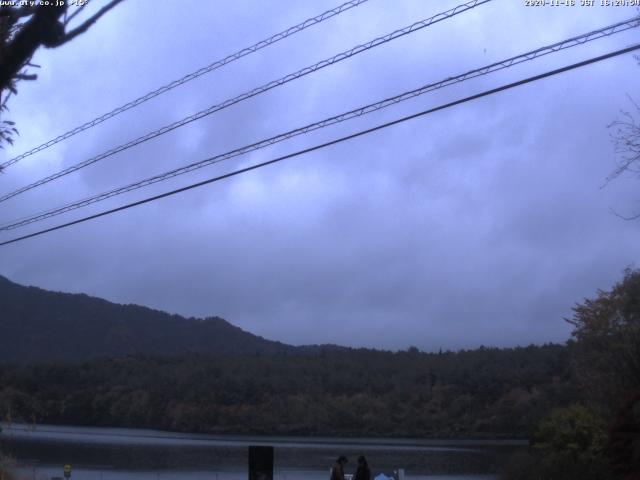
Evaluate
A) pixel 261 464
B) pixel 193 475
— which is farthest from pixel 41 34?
pixel 193 475

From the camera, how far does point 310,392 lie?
74125mm

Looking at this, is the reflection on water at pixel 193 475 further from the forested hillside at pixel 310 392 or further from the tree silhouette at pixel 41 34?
the tree silhouette at pixel 41 34

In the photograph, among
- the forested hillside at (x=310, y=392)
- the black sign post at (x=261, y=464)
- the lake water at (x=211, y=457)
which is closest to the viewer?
the black sign post at (x=261, y=464)

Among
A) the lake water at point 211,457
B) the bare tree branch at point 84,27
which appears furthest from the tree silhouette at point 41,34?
the lake water at point 211,457

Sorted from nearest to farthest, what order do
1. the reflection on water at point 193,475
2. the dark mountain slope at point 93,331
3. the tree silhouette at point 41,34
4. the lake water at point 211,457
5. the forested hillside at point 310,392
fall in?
the tree silhouette at point 41,34 → the reflection on water at point 193,475 → the lake water at point 211,457 → the forested hillside at point 310,392 → the dark mountain slope at point 93,331

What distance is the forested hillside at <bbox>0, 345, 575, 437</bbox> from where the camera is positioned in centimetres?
5812

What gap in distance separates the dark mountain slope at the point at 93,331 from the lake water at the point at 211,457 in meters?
40.3

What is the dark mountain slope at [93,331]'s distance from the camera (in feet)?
339

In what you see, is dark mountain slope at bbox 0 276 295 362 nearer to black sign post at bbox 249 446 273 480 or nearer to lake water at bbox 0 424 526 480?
lake water at bbox 0 424 526 480

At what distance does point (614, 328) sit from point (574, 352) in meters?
3.13

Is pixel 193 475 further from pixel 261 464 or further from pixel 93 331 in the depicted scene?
pixel 93 331

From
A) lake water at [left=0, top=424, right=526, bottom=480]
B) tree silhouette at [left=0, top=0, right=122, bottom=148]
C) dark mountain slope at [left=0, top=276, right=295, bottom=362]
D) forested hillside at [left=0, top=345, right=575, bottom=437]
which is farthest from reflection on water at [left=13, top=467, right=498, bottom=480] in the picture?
dark mountain slope at [left=0, top=276, right=295, bottom=362]

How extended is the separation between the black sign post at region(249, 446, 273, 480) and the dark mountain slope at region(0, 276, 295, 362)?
76.0 meters

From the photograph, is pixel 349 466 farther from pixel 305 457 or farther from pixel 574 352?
pixel 574 352
